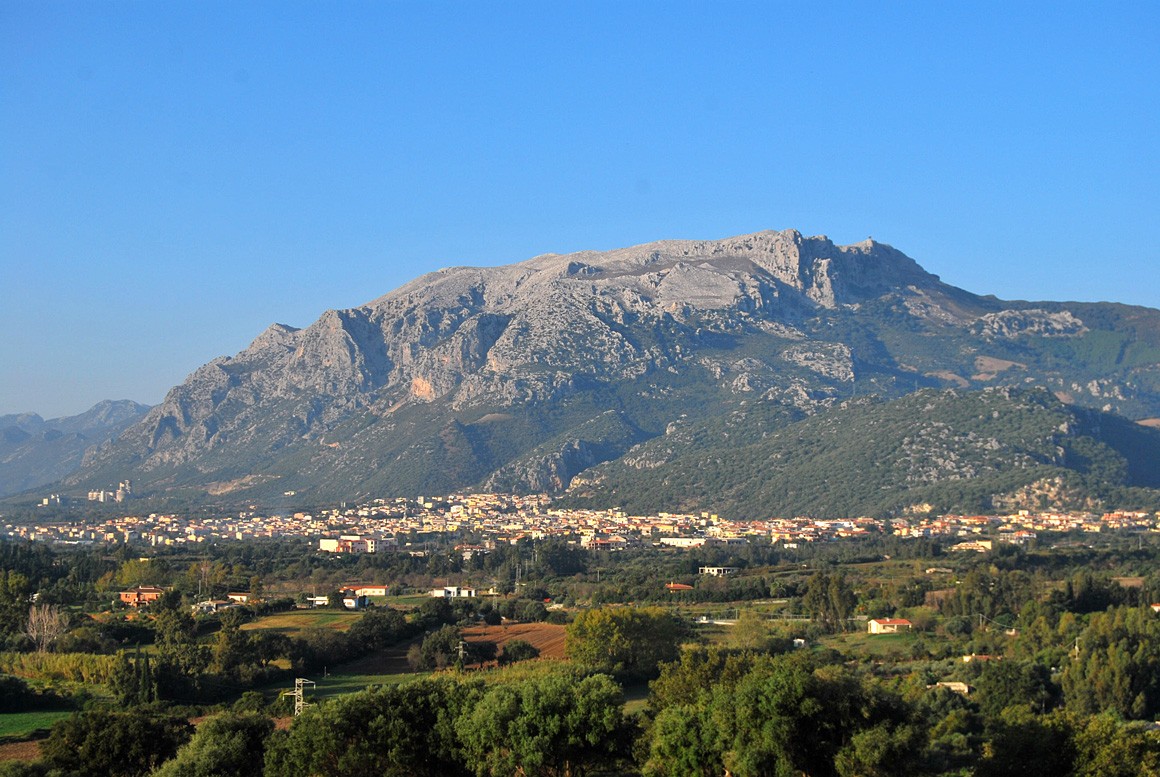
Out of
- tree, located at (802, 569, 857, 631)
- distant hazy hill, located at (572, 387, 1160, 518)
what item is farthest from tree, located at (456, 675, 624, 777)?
distant hazy hill, located at (572, 387, 1160, 518)

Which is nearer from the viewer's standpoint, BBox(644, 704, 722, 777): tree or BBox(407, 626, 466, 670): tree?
BBox(644, 704, 722, 777): tree

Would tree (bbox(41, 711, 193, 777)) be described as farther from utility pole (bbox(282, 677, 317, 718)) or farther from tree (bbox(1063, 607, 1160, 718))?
tree (bbox(1063, 607, 1160, 718))

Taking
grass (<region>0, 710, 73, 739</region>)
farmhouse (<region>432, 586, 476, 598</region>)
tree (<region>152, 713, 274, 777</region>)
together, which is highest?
tree (<region>152, 713, 274, 777</region>)

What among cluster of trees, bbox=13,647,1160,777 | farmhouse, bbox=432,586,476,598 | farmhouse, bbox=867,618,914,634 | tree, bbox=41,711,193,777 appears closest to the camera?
cluster of trees, bbox=13,647,1160,777

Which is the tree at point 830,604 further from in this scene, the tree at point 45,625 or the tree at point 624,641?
the tree at point 45,625

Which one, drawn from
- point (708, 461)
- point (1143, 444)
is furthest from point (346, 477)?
point (1143, 444)

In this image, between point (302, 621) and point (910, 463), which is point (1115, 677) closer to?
point (302, 621)
